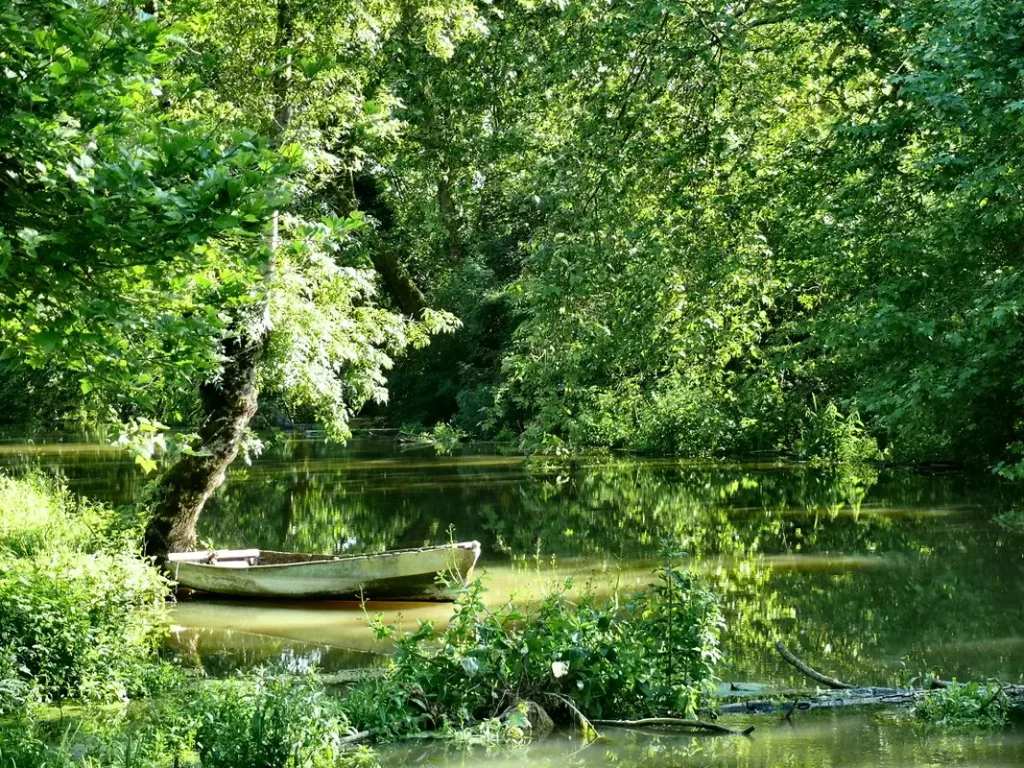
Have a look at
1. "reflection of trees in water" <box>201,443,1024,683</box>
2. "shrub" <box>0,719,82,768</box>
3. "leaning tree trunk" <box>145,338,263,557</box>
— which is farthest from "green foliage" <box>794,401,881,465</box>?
"shrub" <box>0,719,82,768</box>

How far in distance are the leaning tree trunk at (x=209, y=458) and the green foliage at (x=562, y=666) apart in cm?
773

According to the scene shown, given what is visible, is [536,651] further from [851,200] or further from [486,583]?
[486,583]

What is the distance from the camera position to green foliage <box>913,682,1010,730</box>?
8211mm

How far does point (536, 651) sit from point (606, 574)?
7.06 m

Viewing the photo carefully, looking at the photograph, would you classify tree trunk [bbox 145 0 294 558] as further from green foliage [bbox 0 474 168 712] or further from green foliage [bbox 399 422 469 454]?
green foliage [bbox 399 422 469 454]

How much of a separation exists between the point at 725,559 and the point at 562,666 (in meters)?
8.51

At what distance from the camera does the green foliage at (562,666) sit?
334 inches

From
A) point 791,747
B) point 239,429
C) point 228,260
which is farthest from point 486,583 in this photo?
point 228,260

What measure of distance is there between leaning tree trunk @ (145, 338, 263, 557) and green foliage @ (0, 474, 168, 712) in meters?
3.94

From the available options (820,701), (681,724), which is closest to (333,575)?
(681,724)

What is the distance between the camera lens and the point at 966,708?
8.34 m

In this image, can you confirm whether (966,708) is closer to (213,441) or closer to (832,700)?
(832,700)

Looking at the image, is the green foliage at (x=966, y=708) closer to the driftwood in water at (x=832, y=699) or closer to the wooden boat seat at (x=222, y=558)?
the driftwood in water at (x=832, y=699)

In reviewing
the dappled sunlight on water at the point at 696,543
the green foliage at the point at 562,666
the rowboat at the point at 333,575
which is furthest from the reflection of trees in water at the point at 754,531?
the rowboat at the point at 333,575
